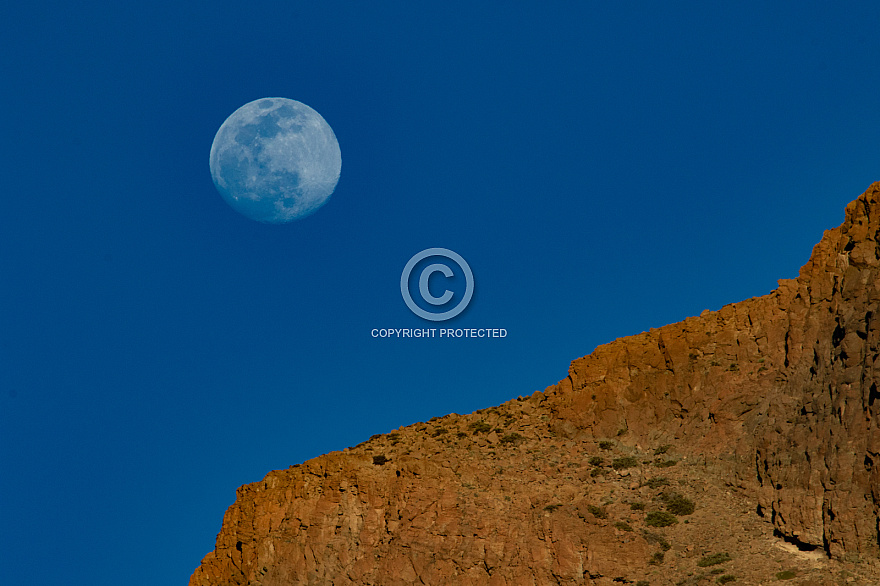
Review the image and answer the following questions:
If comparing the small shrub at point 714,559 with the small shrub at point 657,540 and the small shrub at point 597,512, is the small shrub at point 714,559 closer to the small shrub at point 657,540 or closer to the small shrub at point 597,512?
the small shrub at point 657,540

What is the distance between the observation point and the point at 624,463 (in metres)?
52.5

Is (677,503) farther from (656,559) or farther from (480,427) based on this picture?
(480,427)

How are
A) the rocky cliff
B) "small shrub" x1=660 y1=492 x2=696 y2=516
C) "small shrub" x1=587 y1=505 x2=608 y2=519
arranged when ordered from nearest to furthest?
the rocky cliff, "small shrub" x1=660 y1=492 x2=696 y2=516, "small shrub" x1=587 y1=505 x2=608 y2=519

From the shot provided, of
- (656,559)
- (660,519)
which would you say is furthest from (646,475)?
(656,559)

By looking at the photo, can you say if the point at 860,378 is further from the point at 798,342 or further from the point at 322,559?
the point at 322,559

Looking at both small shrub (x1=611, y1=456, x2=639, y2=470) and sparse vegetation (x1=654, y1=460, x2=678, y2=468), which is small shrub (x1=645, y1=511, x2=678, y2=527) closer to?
sparse vegetation (x1=654, y1=460, x2=678, y2=468)

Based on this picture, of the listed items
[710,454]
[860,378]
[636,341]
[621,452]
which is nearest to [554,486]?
[621,452]

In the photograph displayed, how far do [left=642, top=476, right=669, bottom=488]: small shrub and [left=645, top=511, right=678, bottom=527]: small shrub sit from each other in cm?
262

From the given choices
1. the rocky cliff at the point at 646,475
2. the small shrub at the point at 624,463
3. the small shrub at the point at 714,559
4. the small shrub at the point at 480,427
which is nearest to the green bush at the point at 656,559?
the rocky cliff at the point at 646,475

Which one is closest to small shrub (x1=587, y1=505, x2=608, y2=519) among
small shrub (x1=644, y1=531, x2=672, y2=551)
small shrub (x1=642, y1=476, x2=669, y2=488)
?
small shrub (x1=644, y1=531, x2=672, y2=551)

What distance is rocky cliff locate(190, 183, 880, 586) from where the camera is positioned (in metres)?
41.7

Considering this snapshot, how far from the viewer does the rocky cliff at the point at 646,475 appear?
4169cm

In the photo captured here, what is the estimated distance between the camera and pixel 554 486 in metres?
51.3

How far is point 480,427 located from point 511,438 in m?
2.58
